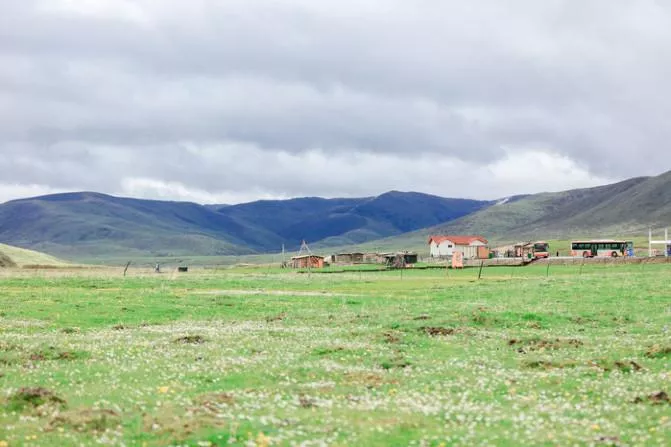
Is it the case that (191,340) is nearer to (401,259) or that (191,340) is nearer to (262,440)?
(262,440)

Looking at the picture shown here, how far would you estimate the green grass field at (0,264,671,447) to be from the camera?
1602 cm

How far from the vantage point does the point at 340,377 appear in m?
23.2

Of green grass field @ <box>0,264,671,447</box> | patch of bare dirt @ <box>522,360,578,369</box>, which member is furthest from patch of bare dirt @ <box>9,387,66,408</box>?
patch of bare dirt @ <box>522,360,578,369</box>

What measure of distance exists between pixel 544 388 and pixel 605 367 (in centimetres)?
443

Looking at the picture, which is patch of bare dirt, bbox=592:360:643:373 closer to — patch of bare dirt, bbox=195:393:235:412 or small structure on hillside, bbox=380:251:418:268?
patch of bare dirt, bbox=195:393:235:412

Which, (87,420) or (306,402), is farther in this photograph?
(306,402)

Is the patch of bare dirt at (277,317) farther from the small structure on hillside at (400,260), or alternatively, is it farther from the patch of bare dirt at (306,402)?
the small structure on hillside at (400,260)

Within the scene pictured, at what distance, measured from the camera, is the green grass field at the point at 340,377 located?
1602cm

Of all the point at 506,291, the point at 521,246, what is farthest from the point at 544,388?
the point at 521,246

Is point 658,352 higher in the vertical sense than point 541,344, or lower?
higher

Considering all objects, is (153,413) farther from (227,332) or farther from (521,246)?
(521,246)

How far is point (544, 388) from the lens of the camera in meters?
21.5

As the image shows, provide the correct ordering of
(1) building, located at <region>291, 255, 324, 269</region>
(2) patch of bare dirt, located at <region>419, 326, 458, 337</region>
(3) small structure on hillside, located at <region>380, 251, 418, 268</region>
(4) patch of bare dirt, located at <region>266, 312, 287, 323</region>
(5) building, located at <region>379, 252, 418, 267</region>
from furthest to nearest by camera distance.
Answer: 1. (1) building, located at <region>291, 255, 324, 269</region>
2. (5) building, located at <region>379, 252, 418, 267</region>
3. (3) small structure on hillside, located at <region>380, 251, 418, 268</region>
4. (4) patch of bare dirt, located at <region>266, 312, 287, 323</region>
5. (2) patch of bare dirt, located at <region>419, 326, 458, 337</region>

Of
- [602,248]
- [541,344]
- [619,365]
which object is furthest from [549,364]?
[602,248]
